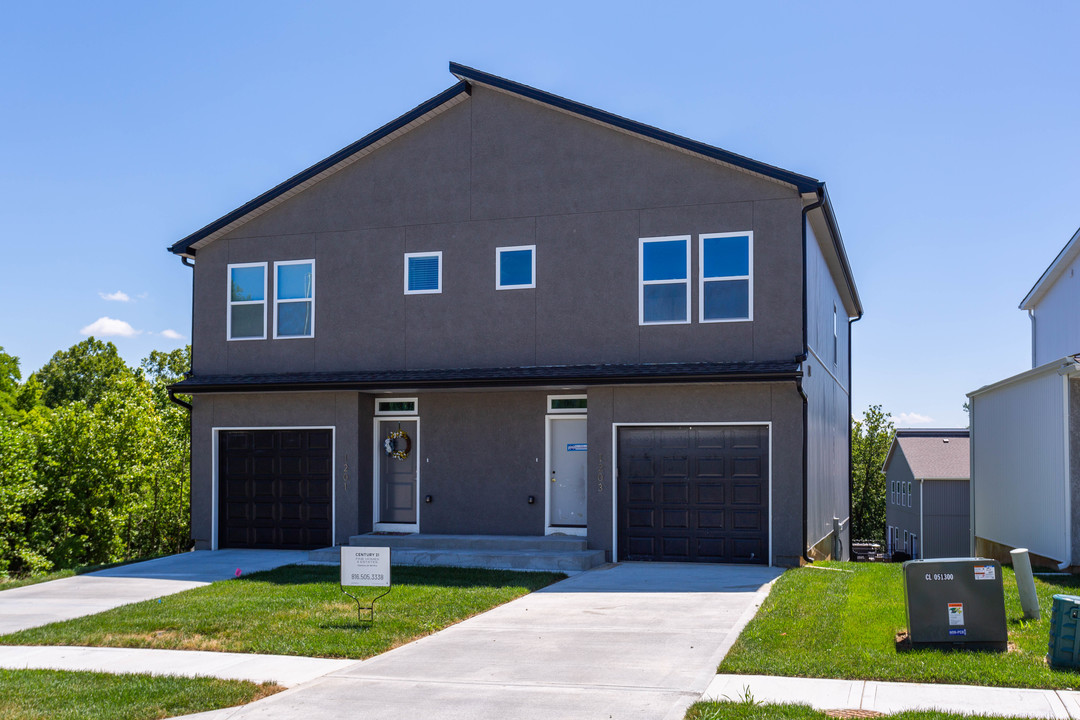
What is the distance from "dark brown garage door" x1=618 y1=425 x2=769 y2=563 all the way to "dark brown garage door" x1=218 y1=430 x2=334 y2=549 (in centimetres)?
571

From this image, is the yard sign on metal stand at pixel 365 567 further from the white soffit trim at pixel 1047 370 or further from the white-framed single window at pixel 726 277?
the white soffit trim at pixel 1047 370

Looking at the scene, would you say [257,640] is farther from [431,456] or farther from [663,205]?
[663,205]

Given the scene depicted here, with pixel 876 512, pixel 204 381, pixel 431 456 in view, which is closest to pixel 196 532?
pixel 204 381

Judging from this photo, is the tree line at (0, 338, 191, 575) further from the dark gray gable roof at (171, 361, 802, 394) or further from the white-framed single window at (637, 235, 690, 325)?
the white-framed single window at (637, 235, 690, 325)

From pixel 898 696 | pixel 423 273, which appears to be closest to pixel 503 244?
pixel 423 273

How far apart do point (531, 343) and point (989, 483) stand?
9.35 m

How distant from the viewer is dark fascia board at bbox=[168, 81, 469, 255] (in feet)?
58.1

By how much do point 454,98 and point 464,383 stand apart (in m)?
5.31

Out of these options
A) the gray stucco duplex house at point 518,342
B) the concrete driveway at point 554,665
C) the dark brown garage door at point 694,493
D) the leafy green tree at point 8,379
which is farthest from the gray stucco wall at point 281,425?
the leafy green tree at point 8,379

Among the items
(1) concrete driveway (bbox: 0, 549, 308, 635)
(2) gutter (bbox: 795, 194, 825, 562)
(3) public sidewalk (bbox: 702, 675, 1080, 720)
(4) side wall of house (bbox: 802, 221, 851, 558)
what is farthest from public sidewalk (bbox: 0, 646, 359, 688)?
(4) side wall of house (bbox: 802, 221, 851, 558)

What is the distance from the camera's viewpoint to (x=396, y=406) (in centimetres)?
1825

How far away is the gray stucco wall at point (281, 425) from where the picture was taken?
58.2 feet

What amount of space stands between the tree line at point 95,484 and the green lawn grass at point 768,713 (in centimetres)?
1620

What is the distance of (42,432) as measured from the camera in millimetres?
23594
